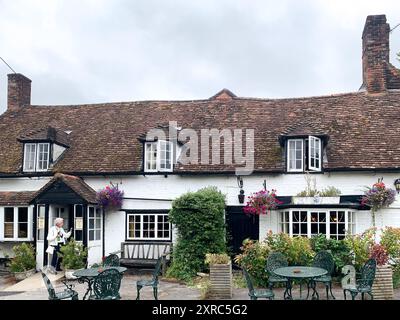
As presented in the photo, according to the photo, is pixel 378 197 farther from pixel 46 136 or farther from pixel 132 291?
pixel 46 136

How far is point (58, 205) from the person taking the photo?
58.1 feet

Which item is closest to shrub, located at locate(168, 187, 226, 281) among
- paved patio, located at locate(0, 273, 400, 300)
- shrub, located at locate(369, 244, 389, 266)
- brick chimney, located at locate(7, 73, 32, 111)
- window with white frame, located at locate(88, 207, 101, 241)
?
paved patio, located at locate(0, 273, 400, 300)

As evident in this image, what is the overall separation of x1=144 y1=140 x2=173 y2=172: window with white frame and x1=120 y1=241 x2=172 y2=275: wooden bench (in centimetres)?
290

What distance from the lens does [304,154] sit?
652 inches

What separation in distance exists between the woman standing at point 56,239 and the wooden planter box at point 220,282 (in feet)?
21.6

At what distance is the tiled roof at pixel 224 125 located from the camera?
17.1 m

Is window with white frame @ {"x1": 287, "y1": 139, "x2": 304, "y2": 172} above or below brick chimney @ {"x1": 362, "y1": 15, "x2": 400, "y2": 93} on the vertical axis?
below

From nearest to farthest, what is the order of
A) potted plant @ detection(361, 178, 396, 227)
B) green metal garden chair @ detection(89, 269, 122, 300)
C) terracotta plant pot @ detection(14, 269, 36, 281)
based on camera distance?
green metal garden chair @ detection(89, 269, 122, 300) → potted plant @ detection(361, 178, 396, 227) → terracotta plant pot @ detection(14, 269, 36, 281)

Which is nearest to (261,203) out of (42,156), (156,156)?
(156,156)

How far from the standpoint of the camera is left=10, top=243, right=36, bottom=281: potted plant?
16.3 meters

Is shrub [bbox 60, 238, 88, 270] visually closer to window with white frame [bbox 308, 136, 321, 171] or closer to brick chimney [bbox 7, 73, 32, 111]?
window with white frame [bbox 308, 136, 321, 171]
